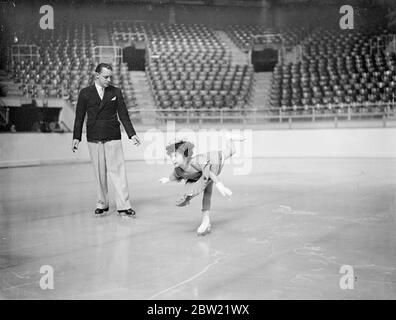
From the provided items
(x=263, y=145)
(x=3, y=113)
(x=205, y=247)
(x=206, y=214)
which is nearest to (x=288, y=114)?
(x=263, y=145)

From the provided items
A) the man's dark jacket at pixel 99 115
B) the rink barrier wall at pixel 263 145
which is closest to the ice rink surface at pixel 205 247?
the man's dark jacket at pixel 99 115

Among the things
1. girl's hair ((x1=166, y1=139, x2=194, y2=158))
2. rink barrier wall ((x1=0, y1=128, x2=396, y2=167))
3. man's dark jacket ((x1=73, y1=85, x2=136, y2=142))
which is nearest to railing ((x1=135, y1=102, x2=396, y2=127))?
rink barrier wall ((x1=0, y1=128, x2=396, y2=167))

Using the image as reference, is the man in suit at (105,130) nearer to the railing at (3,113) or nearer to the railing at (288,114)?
the railing at (3,113)

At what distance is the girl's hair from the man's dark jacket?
816 mm

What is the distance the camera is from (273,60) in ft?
53.9

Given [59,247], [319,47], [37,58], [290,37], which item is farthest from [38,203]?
[290,37]

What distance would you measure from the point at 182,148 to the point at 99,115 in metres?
1.04

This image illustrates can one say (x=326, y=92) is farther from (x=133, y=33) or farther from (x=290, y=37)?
(x=133, y=33)

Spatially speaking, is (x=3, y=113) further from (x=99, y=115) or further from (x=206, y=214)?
(x=206, y=214)

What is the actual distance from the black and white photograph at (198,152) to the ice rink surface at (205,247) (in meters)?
0.01

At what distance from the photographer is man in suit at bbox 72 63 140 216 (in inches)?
144

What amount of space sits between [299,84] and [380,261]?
11.9 meters

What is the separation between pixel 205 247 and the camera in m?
2.72
